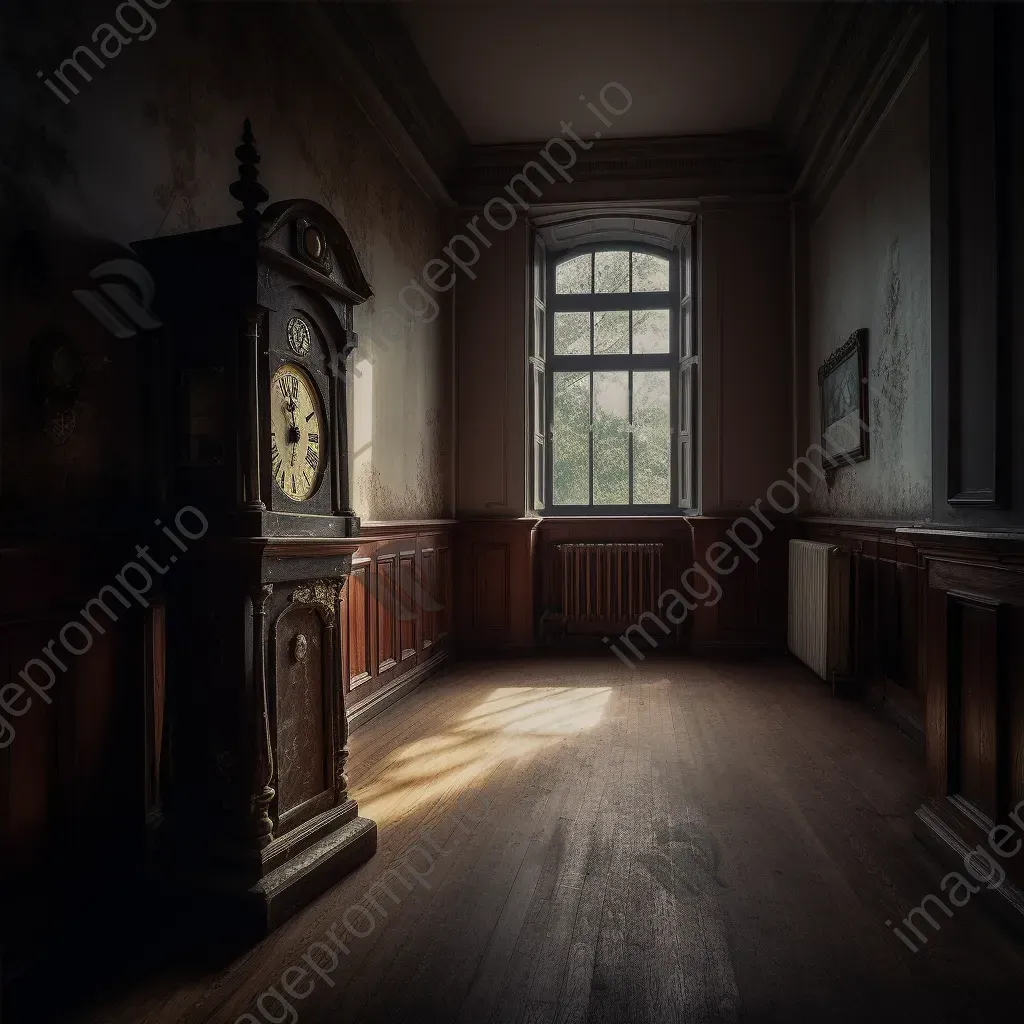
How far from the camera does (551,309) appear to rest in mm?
6438

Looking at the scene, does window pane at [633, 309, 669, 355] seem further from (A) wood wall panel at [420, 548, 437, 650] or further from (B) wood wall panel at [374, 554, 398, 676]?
(B) wood wall panel at [374, 554, 398, 676]

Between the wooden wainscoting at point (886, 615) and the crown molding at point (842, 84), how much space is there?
2.23 m

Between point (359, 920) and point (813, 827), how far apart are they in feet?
5.01

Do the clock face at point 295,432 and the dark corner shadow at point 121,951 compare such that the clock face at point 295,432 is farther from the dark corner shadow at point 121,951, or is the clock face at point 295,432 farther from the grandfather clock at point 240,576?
the dark corner shadow at point 121,951

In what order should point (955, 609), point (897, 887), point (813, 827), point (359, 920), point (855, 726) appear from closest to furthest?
point (359, 920), point (897, 887), point (955, 609), point (813, 827), point (855, 726)

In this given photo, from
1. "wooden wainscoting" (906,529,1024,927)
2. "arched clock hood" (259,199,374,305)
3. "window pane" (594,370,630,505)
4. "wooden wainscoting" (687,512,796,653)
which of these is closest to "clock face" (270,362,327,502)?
"arched clock hood" (259,199,374,305)

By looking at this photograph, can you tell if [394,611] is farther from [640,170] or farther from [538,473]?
[640,170]

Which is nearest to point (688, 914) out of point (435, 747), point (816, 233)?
point (435, 747)

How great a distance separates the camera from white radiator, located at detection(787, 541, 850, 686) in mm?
4379

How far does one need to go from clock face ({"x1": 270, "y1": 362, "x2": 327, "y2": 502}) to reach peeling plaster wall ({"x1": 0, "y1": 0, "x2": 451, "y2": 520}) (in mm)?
608

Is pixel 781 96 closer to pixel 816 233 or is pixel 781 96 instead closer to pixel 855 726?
pixel 816 233

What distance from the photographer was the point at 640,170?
19.0 ft

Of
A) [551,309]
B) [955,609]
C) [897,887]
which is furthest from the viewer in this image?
[551,309]

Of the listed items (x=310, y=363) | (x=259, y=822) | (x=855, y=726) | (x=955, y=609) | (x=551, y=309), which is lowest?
(x=855, y=726)
